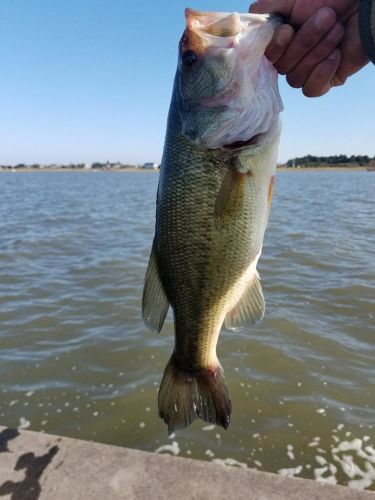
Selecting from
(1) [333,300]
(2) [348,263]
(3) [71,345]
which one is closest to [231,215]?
(3) [71,345]

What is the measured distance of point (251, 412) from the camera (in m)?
5.19

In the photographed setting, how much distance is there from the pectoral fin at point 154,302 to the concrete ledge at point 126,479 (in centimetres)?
125

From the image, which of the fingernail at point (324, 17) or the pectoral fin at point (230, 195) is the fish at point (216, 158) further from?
the fingernail at point (324, 17)

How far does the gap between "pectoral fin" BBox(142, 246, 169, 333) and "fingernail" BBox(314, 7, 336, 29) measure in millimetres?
1453

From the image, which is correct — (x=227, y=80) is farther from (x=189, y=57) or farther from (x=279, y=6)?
(x=279, y=6)

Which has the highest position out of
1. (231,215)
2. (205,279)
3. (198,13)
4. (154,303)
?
(198,13)

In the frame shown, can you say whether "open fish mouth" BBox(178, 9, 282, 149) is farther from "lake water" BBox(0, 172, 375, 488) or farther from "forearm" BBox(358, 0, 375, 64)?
"lake water" BBox(0, 172, 375, 488)

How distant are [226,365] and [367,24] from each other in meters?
4.84

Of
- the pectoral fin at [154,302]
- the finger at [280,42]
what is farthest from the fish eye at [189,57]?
the pectoral fin at [154,302]

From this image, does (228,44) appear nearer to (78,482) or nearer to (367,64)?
(367,64)

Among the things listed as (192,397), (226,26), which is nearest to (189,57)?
(226,26)

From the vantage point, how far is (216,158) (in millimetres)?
2062

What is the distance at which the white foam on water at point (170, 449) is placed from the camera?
4590 mm

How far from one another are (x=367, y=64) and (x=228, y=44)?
0.99 m
